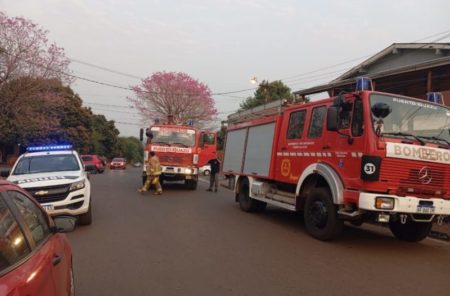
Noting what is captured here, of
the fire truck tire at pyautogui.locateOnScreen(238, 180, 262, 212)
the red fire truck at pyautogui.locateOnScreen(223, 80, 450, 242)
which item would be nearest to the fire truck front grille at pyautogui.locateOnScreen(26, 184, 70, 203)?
the red fire truck at pyautogui.locateOnScreen(223, 80, 450, 242)

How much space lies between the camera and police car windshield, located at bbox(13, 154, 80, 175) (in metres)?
10.7

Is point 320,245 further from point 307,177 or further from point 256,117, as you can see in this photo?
point 256,117

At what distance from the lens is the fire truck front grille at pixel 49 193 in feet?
30.3

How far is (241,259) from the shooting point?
7.12 m

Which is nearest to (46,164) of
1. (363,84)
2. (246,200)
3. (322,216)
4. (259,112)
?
(246,200)

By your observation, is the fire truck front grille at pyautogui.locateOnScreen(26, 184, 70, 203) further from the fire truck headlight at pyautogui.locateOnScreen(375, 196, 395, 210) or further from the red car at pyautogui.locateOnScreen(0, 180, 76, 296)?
the fire truck headlight at pyautogui.locateOnScreen(375, 196, 395, 210)

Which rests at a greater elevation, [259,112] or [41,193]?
[259,112]

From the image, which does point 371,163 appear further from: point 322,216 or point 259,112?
point 259,112

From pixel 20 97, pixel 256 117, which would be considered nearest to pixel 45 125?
pixel 20 97

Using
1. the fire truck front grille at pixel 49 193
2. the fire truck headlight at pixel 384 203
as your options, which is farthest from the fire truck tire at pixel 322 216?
the fire truck front grille at pixel 49 193

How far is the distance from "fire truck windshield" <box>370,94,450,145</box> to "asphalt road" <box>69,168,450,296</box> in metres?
2.10

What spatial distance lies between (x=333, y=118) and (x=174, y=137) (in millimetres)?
12008

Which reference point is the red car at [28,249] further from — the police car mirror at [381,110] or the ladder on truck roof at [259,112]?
the ladder on truck roof at [259,112]

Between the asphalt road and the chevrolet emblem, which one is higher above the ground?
the chevrolet emblem
